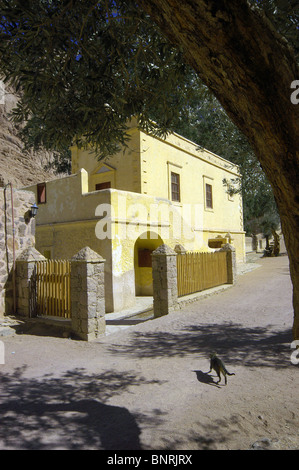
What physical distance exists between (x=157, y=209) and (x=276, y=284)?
6.37 m

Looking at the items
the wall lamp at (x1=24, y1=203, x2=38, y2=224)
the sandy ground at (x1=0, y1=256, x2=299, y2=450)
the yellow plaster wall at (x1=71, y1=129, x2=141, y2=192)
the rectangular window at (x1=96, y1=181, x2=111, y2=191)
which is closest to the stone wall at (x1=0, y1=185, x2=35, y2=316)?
the wall lamp at (x1=24, y1=203, x2=38, y2=224)

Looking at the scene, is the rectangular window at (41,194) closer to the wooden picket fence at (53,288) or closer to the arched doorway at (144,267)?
the arched doorway at (144,267)

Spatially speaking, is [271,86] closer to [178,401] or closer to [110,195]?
[178,401]

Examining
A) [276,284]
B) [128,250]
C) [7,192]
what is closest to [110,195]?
[128,250]

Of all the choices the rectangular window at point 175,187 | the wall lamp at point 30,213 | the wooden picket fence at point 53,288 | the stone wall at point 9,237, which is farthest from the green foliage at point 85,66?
the rectangular window at point 175,187

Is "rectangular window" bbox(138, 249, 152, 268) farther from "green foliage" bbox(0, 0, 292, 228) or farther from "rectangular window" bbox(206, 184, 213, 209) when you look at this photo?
"green foliage" bbox(0, 0, 292, 228)

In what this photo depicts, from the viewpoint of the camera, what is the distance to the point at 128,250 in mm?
12898

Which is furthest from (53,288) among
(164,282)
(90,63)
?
(90,63)

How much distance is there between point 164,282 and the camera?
9.99 m

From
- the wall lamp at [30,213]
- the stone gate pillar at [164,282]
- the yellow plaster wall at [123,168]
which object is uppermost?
the yellow plaster wall at [123,168]

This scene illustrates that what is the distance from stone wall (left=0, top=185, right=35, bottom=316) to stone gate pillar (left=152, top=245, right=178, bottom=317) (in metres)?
3.97

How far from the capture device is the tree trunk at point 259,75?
7.62 feet

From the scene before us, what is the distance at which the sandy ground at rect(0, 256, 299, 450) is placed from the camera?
333 centimetres

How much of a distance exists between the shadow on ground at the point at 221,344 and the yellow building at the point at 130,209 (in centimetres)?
479
